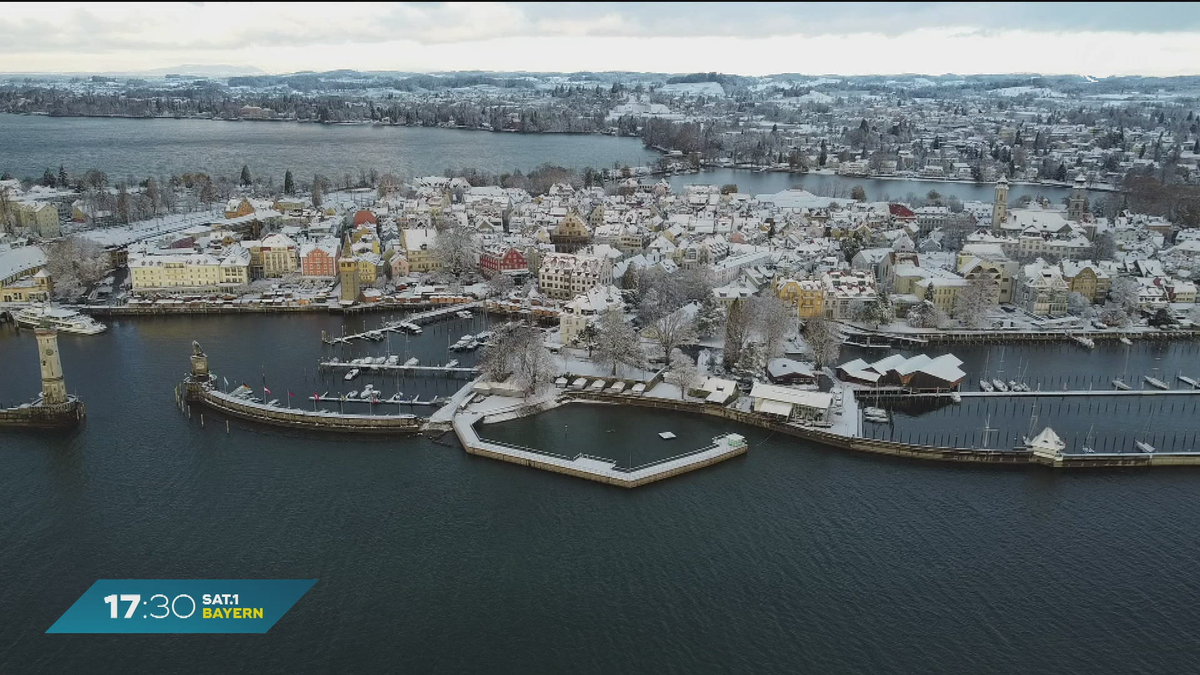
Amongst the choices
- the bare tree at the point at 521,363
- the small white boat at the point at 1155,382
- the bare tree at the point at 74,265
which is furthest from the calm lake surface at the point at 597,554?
the bare tree at the point at 74,265

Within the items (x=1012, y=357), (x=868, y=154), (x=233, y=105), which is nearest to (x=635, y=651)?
(x=1012, y=357)

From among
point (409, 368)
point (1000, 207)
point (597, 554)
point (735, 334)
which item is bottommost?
point (597, 554)

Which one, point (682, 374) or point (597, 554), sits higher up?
Result: point (682, 374)

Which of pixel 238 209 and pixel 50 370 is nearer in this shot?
pixel 50 370

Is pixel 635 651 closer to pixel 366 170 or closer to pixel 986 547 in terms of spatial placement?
pixel 986 547

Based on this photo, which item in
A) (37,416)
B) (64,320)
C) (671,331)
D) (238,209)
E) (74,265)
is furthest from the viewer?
(238,209)

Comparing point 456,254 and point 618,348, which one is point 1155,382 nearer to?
point 618,348

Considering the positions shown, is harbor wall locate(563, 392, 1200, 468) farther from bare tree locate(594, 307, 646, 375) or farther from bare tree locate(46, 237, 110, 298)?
bare tree locate(46, 237, 110, 298)

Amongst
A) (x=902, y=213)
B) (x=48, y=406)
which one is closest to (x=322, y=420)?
(x=48, y=406)

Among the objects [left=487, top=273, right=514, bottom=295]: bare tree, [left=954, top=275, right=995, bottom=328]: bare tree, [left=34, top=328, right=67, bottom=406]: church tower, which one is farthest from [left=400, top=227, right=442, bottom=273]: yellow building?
[left=954, top=275, right=995, bottom=328]: bare tree
